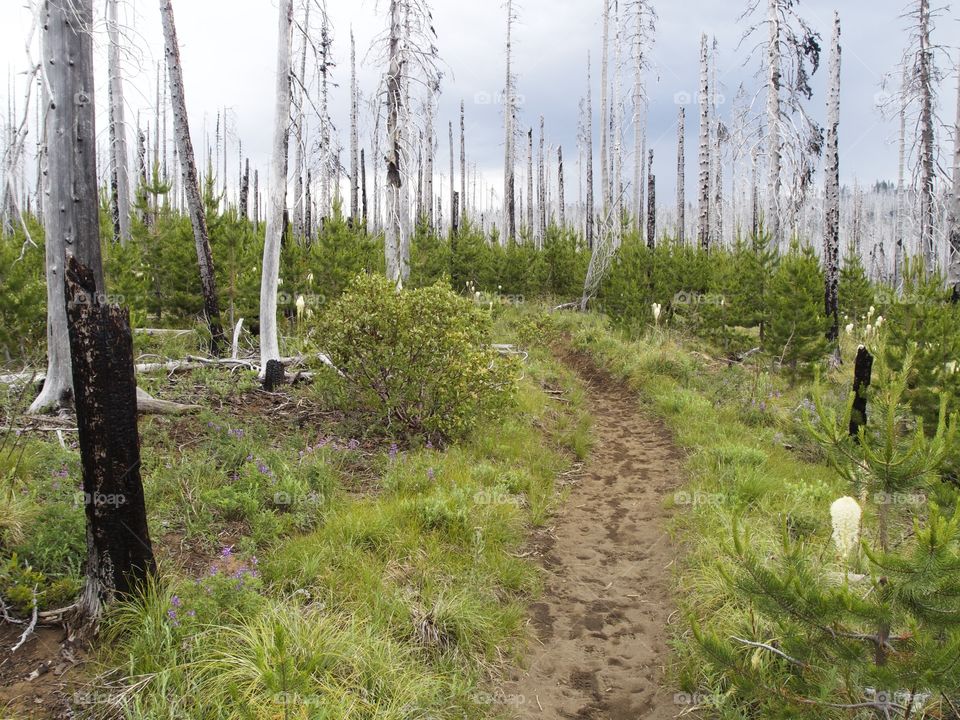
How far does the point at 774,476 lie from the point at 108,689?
6184 millimetres

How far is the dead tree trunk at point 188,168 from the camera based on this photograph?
9.53 metres

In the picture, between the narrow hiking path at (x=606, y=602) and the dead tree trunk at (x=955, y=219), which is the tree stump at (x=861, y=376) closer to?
the narrow hiking path at (x=606, y=602)

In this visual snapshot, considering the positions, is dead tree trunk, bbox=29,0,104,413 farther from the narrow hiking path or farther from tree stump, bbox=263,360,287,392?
tree stump, bbox=263,360,287,392

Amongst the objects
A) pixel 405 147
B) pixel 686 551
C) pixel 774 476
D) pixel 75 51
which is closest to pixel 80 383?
pixel 75 51

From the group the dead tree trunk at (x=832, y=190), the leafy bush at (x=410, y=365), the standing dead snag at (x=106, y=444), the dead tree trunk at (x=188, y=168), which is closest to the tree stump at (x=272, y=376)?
the leafy bush at (x=410, y=365)

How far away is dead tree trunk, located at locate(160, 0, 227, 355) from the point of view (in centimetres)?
953

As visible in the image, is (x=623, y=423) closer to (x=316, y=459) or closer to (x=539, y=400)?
(x=539, y=400)

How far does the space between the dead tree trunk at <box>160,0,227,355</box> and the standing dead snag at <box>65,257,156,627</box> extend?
6.86 m

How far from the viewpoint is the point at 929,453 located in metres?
2.74

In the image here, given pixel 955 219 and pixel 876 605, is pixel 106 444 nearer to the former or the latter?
pixel 876 605

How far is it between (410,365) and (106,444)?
4.15m

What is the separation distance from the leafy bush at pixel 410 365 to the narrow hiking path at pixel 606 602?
5.30 ft

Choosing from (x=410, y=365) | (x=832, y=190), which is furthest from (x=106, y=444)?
(x=832, y=190)

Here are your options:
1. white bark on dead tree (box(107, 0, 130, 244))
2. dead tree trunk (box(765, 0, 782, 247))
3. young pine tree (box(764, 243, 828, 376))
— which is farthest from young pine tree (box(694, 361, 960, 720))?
dead tree trunk (box(765, 0, 782, 247))
